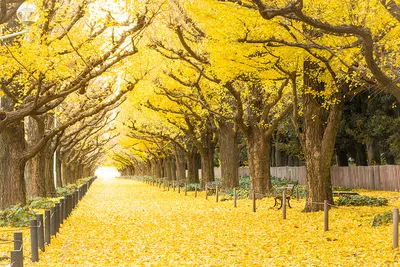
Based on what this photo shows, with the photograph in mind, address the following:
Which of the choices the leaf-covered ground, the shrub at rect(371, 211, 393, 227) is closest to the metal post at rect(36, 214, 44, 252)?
the leaf-covered ground

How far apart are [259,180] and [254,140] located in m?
1.85

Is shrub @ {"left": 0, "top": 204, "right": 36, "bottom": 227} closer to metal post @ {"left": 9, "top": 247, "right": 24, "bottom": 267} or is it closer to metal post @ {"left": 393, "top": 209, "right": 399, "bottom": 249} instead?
metal post @ {"left": 9, "top": 247, "right": 24, "bottom": 267}

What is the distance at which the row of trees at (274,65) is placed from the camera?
12.5 m

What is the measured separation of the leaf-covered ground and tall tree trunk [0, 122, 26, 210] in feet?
7.62

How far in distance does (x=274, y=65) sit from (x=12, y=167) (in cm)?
957

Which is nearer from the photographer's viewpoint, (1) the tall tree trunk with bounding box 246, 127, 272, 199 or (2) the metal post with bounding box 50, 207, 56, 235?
(2) the metal post with bounding box 50, 207, 56, 235

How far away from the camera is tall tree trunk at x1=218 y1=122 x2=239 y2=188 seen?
3116cm

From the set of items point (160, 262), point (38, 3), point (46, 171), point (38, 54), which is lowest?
point (160, 262)

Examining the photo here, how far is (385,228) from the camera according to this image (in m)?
14.6

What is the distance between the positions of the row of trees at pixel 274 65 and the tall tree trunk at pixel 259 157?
0.15ft

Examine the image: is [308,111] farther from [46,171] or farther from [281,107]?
[46,171]

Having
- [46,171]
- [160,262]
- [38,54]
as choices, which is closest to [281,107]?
[46,171]

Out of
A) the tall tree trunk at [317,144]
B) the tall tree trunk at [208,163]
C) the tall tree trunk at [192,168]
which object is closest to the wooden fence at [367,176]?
the tall tree trunk at [192,168]

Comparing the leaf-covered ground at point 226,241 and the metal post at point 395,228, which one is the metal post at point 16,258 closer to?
the leaf-covered ground at point 226,241
